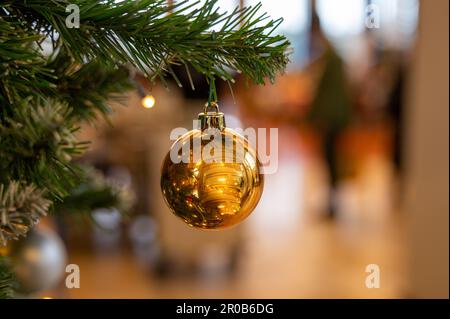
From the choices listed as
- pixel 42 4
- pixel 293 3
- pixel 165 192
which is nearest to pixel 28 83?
pixel 42 4

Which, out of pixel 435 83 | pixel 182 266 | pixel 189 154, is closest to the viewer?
pixel 189 154

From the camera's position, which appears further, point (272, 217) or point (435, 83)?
point (272, 217)

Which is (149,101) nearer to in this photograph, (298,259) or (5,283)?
(5,283)

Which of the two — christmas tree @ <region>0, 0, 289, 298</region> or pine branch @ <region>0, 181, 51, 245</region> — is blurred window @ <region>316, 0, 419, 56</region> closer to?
christmas tree @ <region>0, 0, 289, 298</region>

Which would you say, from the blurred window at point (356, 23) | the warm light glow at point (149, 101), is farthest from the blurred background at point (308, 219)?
the blurred window at point (356, 23)

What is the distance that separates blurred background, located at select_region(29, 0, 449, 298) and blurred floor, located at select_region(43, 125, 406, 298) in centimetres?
1

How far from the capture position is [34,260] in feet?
3.20

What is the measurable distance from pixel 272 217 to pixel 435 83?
103 inches

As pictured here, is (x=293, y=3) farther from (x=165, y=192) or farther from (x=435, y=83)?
(x=165, y=192)

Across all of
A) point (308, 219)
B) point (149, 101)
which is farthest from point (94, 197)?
point (308, 219)

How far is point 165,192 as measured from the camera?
1.99 feet

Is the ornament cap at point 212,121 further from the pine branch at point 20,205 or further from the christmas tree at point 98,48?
the pine branch at point 20,205

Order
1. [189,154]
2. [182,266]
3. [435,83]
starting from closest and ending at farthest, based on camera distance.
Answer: [189,154] → [435,83] → [182,266]
